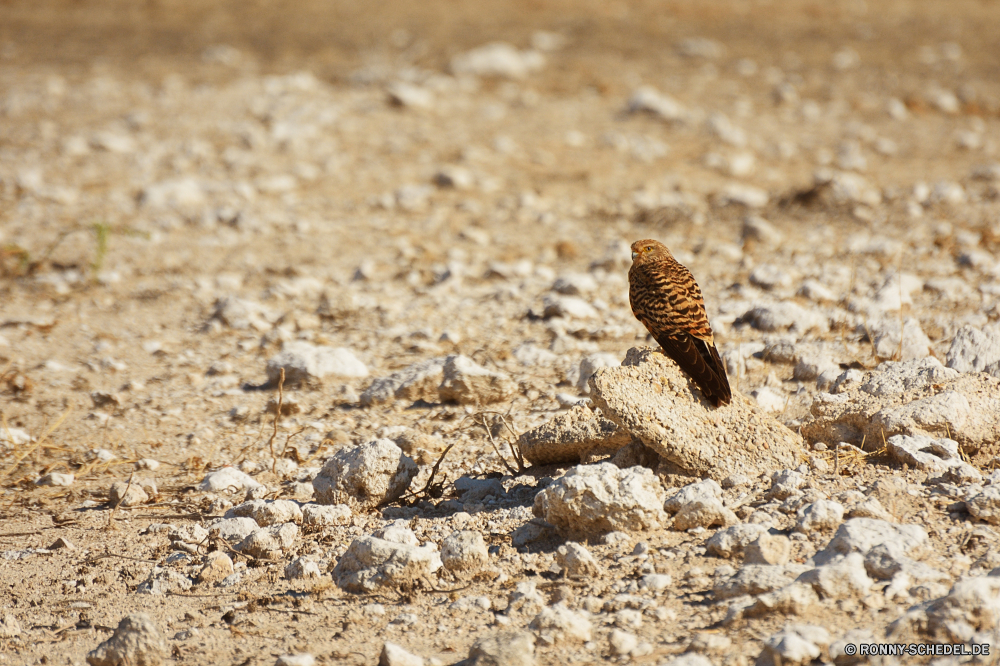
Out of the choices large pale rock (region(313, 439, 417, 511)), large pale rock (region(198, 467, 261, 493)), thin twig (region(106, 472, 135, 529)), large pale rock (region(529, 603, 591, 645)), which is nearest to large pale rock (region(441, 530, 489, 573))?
large pale rock (region(529, 603, 591, 645))

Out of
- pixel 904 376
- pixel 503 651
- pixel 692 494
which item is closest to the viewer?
pixel 503 651

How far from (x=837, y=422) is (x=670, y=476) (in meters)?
0.71

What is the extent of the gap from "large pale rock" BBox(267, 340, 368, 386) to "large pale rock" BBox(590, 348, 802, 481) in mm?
1919

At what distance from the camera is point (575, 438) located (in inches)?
130

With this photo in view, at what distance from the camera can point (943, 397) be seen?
3236 mm

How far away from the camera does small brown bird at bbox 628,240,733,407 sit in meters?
3.24

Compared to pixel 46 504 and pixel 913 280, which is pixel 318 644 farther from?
pixel 913 280

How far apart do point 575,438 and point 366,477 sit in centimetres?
77

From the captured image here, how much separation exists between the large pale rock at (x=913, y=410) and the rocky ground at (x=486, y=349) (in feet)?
0.05

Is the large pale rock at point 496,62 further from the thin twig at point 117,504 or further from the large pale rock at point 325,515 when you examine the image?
the large pale rock at point 325,515

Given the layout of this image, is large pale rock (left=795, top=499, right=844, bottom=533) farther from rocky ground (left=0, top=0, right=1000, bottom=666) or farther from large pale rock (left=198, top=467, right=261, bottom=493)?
large pale rock (left=198, top=467, right=261, bottom=493)

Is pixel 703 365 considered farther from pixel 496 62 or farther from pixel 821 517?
pixel 496 62

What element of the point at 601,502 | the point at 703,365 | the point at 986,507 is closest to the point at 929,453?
the point at 986,507

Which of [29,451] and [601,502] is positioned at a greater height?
[601,502]
